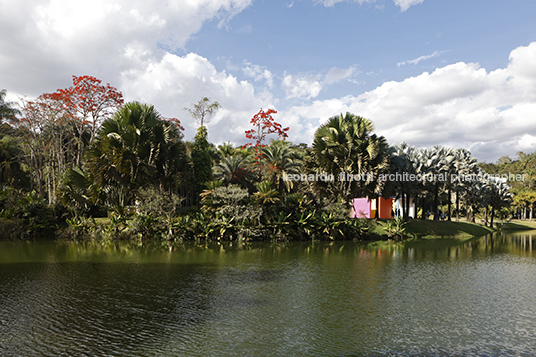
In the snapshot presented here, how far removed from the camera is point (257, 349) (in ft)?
26.6

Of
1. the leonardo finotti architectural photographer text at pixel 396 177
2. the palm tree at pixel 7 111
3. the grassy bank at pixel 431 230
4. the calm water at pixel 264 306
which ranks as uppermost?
the palm tree at pixel 7 111

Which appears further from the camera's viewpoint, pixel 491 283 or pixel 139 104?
pixel 139 104

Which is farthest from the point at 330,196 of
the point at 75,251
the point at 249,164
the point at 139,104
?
the point at 75,251

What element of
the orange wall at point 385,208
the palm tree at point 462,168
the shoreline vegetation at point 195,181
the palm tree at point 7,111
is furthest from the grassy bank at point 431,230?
the palm tree at point 7,111

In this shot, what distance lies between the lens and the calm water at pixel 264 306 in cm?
839

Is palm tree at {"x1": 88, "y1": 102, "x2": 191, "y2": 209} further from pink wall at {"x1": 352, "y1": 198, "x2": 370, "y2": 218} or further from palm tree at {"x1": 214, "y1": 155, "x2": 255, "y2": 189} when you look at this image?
pink wall at {"x1": 352, "y1": 198, "x2": 370, "y2": 218}

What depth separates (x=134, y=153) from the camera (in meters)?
28.4

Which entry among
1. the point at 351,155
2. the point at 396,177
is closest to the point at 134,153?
the point at 351,155

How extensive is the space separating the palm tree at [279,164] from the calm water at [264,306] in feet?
55.5

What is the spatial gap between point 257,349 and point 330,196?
2609 centimetres

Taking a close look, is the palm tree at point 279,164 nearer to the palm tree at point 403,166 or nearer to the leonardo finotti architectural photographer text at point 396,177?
the leonardo finotti architectural photographer text at point 396,177

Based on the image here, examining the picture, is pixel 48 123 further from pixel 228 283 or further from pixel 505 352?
pixel 505 352

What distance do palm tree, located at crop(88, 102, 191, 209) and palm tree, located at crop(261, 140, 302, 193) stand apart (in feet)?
32.3

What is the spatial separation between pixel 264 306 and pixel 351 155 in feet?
74.7
